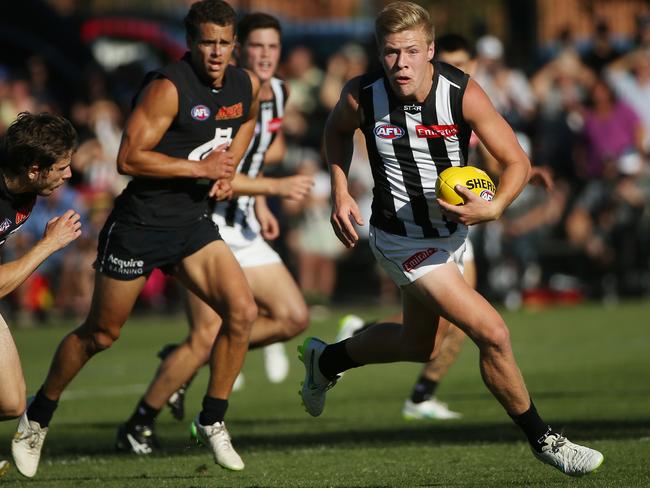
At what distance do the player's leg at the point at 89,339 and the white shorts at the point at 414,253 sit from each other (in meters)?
1.51

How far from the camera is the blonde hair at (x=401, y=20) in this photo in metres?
6.46

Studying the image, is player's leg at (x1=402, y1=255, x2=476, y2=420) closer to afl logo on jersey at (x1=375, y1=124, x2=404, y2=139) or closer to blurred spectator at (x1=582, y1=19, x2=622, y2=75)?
afl logo on jersey at (x1=375, y1=124, x2=404, y2=139)

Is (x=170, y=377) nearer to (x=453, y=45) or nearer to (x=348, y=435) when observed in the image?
(x=348, y=435)

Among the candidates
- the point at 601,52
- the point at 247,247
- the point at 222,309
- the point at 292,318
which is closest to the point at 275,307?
the point at 292,318

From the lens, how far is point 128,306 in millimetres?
7367

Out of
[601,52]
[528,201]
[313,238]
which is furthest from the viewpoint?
[601,52]

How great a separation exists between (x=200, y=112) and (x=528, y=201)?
1119cm

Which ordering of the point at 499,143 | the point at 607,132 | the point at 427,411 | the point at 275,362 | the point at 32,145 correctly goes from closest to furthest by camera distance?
the point at 32,145
the point at 499,143
the point at 427,411
the point at 275,362
the point at 607,132

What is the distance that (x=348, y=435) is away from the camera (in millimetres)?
8453

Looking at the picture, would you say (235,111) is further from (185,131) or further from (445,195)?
(445,195)

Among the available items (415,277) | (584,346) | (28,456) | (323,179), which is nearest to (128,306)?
(28,456)

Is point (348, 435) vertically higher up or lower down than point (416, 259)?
lower down

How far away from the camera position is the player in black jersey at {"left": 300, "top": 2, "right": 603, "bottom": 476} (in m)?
6.36

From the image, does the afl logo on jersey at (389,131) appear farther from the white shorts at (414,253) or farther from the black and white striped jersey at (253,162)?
the black and white striped jersey at (253,162)
